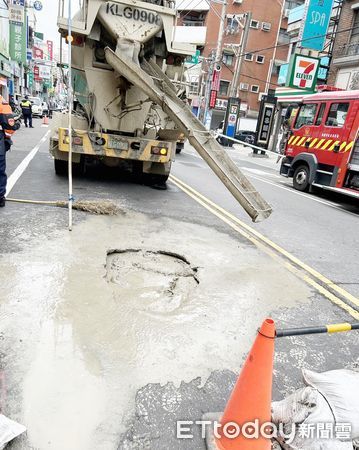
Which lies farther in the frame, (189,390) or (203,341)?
(203,341)

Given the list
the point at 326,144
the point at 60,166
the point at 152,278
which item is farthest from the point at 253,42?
the point at 152,278

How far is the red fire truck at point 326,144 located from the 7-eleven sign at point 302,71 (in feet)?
31.6

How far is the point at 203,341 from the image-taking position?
293 centimetres

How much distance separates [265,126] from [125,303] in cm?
2274

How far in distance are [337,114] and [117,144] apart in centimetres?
652

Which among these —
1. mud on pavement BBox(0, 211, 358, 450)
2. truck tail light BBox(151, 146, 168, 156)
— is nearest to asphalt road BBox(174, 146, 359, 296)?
mud on pavement BBox(0, 211, 358, 450)

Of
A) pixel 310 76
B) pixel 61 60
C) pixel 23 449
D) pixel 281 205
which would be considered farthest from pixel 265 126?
pixel 23 449

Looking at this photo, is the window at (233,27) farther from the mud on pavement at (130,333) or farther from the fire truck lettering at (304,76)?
the mud on pavement at (130,333)

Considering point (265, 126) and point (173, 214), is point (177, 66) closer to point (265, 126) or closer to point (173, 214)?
point (173, 214)

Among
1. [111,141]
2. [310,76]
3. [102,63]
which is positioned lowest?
[111,141]

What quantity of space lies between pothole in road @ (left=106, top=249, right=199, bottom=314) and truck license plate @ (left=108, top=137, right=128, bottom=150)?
10.3ft

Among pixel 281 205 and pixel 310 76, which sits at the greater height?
pixel 310 76

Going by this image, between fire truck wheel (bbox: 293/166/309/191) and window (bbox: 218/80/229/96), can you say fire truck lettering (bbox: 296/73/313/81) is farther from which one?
window (bbox: 218/80/229/96)

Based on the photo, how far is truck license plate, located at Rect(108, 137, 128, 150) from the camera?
23.0ft
